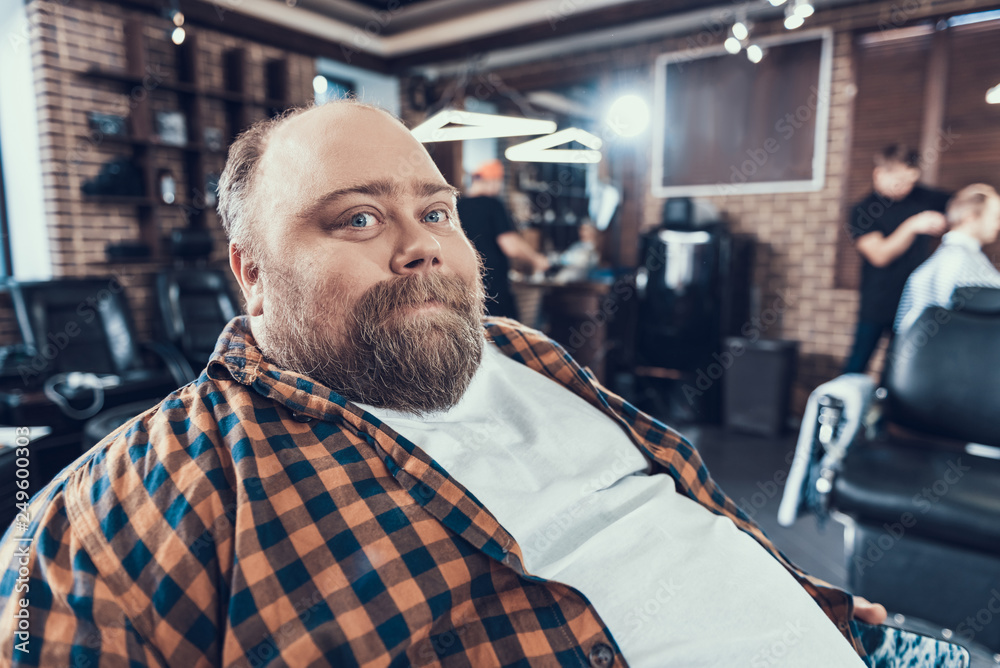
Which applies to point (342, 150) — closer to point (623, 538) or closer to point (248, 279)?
point (248, 279)

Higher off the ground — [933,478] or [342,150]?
[342,150]

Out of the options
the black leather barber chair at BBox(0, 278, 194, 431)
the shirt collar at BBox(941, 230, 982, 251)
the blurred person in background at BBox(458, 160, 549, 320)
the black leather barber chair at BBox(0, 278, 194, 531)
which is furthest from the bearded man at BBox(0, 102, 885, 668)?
the shirt collar at BBox(941, 230, 982, 251)

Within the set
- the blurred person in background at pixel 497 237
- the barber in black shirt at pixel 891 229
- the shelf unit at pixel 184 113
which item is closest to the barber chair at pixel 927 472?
the barber in black shirt at pixel 891 229

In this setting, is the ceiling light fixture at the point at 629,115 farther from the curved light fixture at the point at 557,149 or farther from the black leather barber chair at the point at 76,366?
the black leather barber chair at the point at 76,366

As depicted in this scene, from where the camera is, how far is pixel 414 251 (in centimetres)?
92

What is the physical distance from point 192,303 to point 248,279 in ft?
10.8

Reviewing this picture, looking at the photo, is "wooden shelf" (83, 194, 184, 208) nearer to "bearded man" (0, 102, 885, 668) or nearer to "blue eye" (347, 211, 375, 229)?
"bearded man" (0, 102, 885, 668)

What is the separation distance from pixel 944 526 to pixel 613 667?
1.56m

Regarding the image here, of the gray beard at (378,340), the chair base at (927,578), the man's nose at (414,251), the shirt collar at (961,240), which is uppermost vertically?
the shirt collar at (961,240)

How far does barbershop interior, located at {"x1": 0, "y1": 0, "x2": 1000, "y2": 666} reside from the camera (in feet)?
9.26

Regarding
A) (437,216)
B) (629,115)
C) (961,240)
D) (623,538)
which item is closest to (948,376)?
(961,240)

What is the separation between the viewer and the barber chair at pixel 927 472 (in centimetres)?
179

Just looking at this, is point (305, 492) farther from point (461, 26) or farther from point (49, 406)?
point (461, 26)

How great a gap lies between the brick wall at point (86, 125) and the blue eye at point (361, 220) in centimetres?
320
